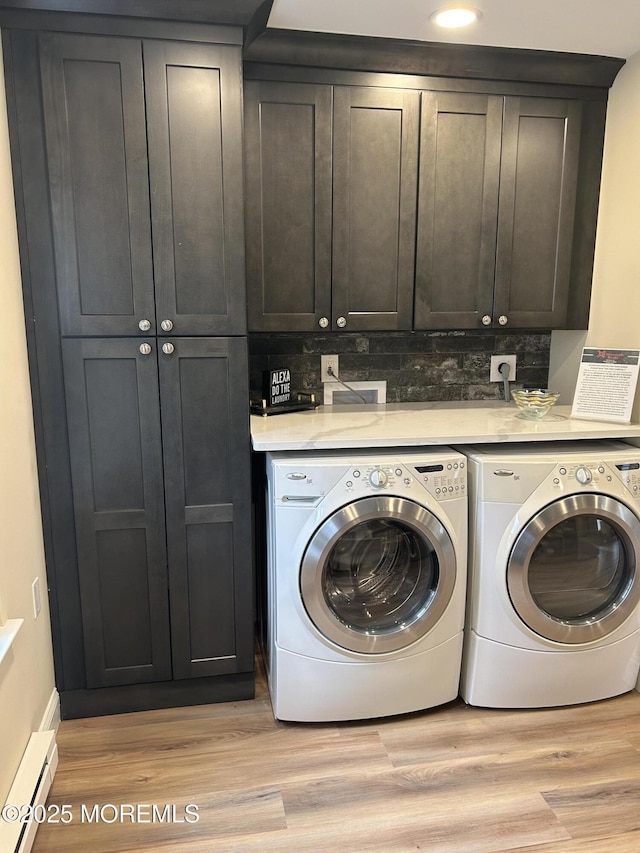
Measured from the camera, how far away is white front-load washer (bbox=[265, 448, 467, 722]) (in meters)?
1.99

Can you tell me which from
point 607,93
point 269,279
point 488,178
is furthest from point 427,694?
point 607,93

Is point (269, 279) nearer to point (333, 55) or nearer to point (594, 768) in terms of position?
point (333, 55)

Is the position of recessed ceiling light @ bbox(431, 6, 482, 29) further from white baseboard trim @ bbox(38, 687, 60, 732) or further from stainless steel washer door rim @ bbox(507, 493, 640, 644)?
white baseboard trim @ bbox(38, 687, 60, 732)

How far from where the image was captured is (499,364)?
9.44 ft

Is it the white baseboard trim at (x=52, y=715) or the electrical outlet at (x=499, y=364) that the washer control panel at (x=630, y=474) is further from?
the white baseboard trim at (x=52, y=715)

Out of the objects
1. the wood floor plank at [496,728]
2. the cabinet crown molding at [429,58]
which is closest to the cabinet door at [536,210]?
the cabinet crown molding at [429,58]

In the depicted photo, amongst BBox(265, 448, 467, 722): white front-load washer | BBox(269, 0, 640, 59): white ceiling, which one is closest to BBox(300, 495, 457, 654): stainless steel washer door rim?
BBox(265, 448, 467, 722): white front-load washer

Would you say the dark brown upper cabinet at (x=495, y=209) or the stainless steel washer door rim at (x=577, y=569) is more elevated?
the dark brown upper cabinet at (x=495, y=209)

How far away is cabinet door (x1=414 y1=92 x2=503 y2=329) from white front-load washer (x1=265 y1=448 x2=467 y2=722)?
679 millimetres

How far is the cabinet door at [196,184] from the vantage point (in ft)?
6.18

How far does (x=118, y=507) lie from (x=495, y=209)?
72.6 inches

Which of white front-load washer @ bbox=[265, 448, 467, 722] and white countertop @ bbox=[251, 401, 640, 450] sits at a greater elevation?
white countertop @ bbox=[251, 401, 640, 450]

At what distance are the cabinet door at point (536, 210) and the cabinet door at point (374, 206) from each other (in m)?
0.39

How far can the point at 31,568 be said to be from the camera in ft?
6.33
